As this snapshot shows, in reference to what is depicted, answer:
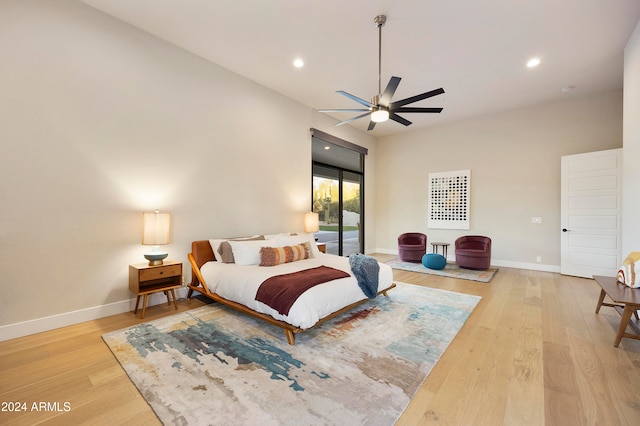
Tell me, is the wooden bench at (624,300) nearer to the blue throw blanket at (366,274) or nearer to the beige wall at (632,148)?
the beige wall at (632,148)

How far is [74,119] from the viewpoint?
2.90m

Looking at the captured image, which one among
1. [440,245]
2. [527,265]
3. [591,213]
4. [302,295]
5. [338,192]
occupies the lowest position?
[527,265]

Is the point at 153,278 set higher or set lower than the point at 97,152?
lower

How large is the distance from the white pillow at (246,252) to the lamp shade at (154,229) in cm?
82

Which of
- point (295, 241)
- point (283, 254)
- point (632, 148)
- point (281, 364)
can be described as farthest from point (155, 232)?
point (632, 148)

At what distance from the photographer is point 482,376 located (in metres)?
2.00

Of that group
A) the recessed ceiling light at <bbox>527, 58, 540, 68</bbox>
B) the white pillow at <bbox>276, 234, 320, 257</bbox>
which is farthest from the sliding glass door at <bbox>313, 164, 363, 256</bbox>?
the recessed ceiling light at <bbox>527, 58, 540, 68</bbox>

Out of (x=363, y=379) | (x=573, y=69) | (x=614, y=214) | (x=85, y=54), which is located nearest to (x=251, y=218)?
(x=85, y=54)

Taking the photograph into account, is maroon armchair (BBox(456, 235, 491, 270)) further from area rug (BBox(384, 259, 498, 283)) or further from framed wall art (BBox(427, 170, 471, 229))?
framed wall art (BBox(427, 170, 471, 229))

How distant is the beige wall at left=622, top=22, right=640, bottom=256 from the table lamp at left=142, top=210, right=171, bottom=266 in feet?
17.8

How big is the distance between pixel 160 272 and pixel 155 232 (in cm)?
48

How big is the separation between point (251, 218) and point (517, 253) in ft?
18.7

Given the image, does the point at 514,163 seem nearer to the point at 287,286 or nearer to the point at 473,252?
the point at 473,252

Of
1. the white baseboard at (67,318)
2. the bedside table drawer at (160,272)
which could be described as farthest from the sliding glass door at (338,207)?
the white baseboard at (67,318)
